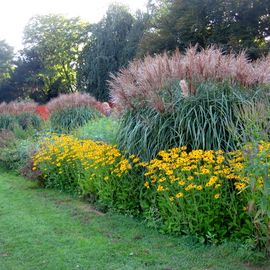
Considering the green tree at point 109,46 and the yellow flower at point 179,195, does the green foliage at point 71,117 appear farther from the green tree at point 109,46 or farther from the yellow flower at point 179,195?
the green tree at point 109,46

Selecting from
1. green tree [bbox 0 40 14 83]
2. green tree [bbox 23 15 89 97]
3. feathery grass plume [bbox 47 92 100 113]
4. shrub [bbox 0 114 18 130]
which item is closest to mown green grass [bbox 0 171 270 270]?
feathery grass plume [bbox 47 92 100 113]

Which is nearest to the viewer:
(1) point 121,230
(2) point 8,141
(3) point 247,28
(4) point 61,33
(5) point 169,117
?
(1) point 121,230

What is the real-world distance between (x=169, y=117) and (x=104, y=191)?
57.8 inches

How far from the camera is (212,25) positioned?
21219mm

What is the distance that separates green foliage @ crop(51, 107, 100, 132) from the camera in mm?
11930

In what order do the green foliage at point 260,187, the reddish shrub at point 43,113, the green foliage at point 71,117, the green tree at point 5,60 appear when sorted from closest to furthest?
the green foliage at point 260,187 < the green foliage at point 71,117 < the reddish shrub at point 43,113 < the green tree at point 5,60

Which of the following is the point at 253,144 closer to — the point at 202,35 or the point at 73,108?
the point at 73,108

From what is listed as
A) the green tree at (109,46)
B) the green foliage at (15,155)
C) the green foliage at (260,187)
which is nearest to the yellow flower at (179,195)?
the green foliage at (260,187)

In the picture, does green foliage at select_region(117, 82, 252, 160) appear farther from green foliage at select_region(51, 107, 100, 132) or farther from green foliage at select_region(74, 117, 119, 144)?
green foliage at select_region(51, 107, 100, 132)

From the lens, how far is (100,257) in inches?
157

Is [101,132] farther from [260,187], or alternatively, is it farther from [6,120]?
[6,120]

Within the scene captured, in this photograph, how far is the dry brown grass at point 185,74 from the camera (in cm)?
544

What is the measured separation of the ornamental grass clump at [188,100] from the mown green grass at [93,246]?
114 cm

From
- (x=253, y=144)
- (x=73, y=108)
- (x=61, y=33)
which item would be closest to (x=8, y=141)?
(x=73, y=108)
